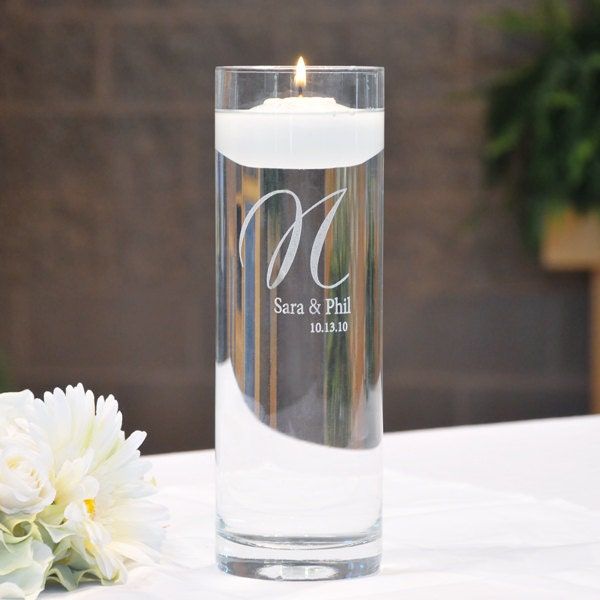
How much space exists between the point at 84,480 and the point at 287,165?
0.63 ft

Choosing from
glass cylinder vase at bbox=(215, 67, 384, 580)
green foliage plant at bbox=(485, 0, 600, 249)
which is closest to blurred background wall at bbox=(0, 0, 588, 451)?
green foliage plant at bbox=(485, 0, 600, 249)

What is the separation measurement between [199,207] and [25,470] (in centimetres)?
218

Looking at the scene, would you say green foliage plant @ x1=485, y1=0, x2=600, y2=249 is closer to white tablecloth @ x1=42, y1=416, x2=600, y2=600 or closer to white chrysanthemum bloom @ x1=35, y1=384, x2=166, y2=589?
white tablecloth @ x1=42, y1=416, x2=600, y2=600

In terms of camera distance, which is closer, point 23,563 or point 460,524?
point 23,563

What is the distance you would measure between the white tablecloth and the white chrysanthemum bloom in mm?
16

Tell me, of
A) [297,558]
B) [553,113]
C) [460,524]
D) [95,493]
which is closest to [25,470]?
[95,493]

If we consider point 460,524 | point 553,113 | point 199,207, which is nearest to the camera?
point 460,524

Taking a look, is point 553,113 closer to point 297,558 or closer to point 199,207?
point 199,207

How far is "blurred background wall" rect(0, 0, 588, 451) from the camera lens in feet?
8.97

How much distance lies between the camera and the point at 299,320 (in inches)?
26.3

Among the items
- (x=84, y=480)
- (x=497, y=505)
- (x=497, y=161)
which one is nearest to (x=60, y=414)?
(x=84, y=480)

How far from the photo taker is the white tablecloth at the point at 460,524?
646 mm

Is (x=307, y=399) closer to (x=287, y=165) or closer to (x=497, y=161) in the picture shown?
(x=287, y=165)

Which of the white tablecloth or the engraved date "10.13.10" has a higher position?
the engraved date "10.13.10"
